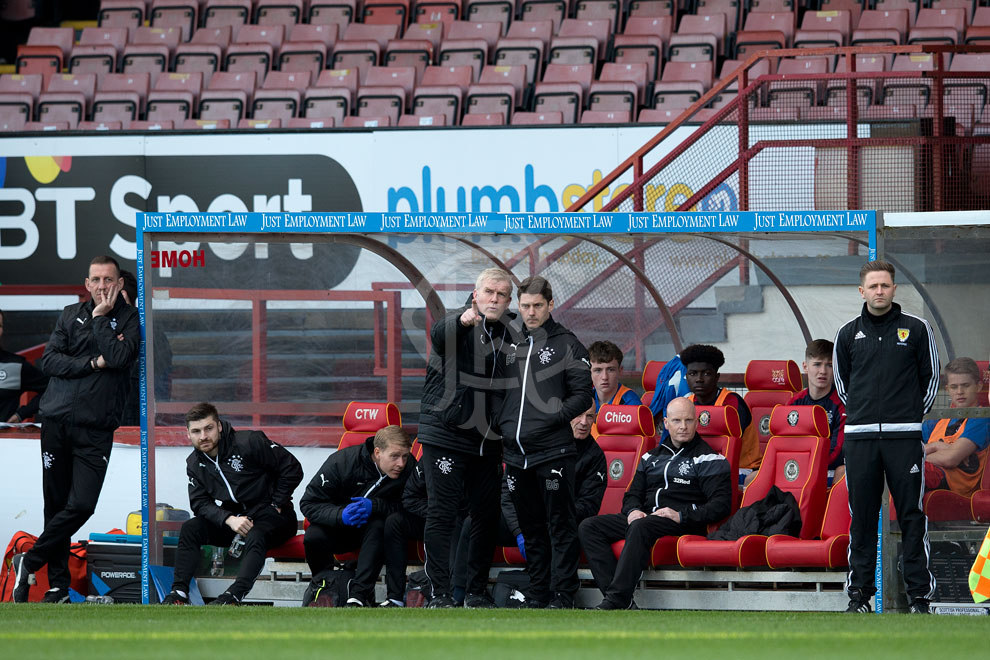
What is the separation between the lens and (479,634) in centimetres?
546

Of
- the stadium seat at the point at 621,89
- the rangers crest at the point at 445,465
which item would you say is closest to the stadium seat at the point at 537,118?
the stadium seat at the point at 621,89

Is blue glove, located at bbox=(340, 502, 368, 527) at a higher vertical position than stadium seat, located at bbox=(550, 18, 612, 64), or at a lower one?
lower

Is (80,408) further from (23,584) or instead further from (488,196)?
(488,196)

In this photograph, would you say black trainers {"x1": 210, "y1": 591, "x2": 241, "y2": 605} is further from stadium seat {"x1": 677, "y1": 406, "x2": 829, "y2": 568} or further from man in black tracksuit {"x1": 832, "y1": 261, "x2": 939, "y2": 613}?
man in black tracksuit {"x1": 832, "y1": 261, "x2": 939, "y2": 613}

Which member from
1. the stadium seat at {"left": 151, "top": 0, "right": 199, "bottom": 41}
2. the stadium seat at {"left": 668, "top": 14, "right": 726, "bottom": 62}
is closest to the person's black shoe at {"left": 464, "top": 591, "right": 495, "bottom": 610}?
the stadium seat at {"left": 668, "top": 14, "right": 726, "bottom": 62}

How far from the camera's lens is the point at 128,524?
9414mm

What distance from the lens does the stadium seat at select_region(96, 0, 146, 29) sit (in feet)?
57.6

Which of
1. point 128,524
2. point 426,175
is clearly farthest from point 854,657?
point 426,175

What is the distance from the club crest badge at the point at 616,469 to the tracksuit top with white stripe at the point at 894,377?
6.00ft

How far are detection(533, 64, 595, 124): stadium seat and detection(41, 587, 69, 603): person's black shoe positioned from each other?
7511 millimetres

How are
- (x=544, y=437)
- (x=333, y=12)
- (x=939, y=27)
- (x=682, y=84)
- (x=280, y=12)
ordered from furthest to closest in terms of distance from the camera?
(x=280, y=12), (x=333, y=12), (x=682, y=84), (x=939, y=27), (x=544, y=437)

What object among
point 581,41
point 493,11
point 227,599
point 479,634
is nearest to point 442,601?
point 227,599

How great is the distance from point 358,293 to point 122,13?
34.4ft

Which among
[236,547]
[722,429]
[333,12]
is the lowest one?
[236,547]
